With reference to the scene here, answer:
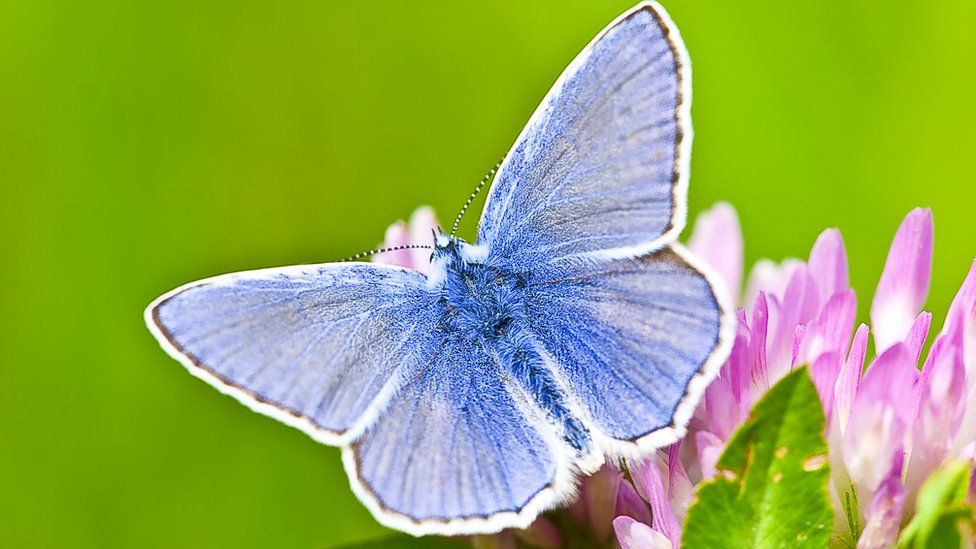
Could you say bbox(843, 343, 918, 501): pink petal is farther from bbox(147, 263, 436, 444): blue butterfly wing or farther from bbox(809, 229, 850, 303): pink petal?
bbox(147, 263, 436, 444): blue butterfly wing

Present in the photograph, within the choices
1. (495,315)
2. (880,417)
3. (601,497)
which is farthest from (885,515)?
(495,315)

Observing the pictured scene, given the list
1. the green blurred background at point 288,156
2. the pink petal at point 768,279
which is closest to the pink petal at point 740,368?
the pink petal at point 768,279

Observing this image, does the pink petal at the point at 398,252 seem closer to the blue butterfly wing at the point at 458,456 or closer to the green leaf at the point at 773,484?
the blue butterfly wing at the point at 458,456

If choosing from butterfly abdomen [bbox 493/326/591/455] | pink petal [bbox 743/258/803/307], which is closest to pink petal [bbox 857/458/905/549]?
butterfly abdomen [bbox 493/326/591/455]

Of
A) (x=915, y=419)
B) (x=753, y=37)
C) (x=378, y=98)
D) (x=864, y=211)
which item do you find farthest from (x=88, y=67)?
(x=915, y=419)

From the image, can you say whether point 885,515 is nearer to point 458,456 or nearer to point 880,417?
point 880,417
